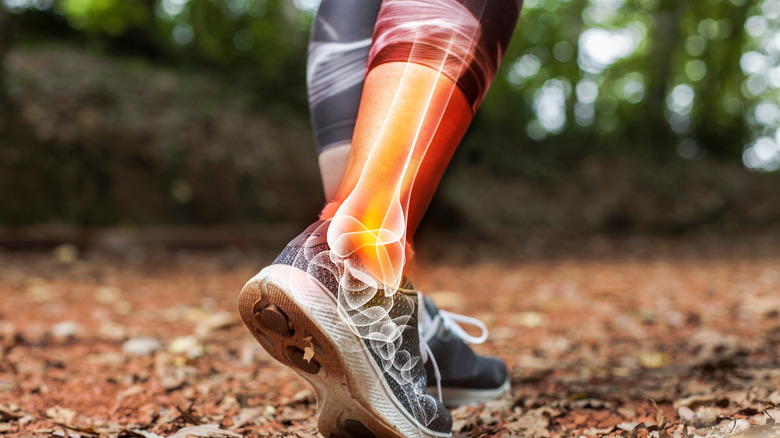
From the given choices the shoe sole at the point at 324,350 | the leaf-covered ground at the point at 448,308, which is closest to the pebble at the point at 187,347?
the leaf-covered ground at the point at 448,308

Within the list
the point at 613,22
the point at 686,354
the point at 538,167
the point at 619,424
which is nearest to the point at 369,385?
the point at 619,424

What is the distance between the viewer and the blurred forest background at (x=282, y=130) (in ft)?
16.9

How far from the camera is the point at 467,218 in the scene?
689 centimetres

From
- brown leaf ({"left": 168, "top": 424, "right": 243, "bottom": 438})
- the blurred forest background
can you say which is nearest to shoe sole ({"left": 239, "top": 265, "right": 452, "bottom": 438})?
brown leaf ({"left": 168, "top": 424, "right": 243, "bottom": 438})

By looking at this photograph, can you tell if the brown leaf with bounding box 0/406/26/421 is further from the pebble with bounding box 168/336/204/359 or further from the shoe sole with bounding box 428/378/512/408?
the shoe sole with bounding box 428/378/512/408

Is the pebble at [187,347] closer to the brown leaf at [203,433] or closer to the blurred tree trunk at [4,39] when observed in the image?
the brown leaf at [203,433]

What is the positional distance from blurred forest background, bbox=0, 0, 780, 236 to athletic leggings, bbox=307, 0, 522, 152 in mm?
3926

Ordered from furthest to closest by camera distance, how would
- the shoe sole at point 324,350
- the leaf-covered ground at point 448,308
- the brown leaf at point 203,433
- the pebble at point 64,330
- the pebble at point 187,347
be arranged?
the pebble at point 64,330
the pebble at point 187,347
the leaf-covered ground at point 448,308
the brown leaf at point 203,433
the shoe sole at point 324,350

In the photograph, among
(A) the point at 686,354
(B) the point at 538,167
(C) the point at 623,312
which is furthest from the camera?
(B) the point at 538,167

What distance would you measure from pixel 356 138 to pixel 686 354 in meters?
1.51

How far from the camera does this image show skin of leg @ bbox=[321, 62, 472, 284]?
86cm

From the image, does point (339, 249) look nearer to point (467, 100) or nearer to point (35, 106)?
point (467, 100)

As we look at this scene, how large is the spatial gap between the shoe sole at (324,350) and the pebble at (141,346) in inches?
47.3

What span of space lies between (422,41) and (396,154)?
0.19 meters
